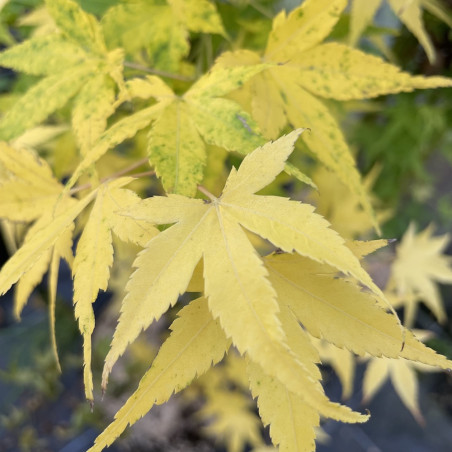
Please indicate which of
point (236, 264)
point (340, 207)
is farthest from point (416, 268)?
point (236, 264)

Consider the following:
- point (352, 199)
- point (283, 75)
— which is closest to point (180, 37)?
point (283, 75)

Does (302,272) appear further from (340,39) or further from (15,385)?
(15,385)

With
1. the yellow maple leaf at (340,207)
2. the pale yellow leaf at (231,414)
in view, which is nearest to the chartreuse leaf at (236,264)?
the yellow maple leaf at (340,207)

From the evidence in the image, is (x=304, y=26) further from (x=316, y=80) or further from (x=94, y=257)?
(x=94, y=257)

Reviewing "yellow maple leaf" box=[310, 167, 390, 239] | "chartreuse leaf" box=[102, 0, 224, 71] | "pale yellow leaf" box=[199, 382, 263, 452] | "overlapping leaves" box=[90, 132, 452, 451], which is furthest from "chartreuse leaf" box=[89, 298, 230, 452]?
"pale yellow leaf" box=[199, 382, 263, 452]

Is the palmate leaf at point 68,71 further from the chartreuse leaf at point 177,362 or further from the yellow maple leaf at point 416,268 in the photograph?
the yellow maple leaf at point 416,268
